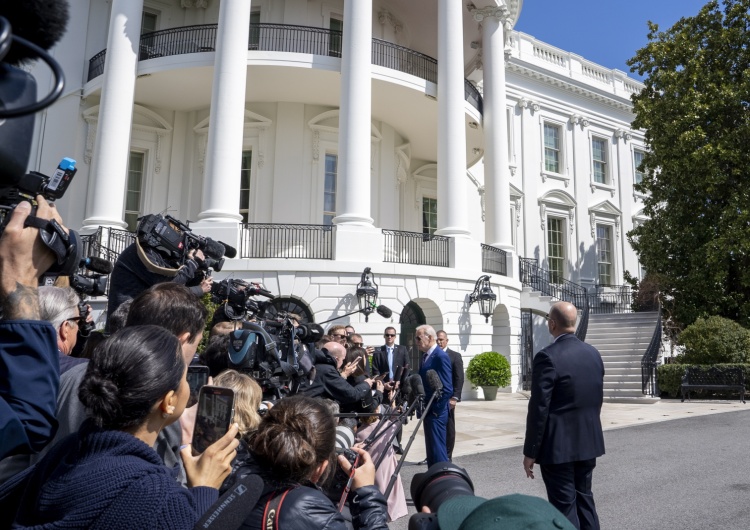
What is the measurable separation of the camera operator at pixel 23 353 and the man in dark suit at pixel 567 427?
3.44 meters

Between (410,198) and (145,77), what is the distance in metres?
9.91

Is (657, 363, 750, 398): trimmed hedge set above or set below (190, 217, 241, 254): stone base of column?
below

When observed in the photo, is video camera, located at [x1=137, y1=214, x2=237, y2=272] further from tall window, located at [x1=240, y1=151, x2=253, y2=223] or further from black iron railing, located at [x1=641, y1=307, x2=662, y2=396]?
black iron railing, located at [x1=641, y1=307, x2=662, y2=396]

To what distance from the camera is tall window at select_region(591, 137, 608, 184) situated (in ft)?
100.0

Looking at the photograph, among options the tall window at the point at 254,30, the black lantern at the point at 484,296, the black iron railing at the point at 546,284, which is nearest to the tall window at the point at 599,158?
the black iron railing at the point at 546,284

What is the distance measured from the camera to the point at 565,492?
4277mm

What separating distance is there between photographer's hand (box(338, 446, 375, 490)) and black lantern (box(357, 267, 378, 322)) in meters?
12.5

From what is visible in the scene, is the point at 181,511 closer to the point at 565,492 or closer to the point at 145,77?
the point at 565,492

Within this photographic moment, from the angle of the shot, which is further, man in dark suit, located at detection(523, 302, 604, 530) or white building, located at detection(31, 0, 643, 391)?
white building, located at detection(31, 0, 643, 391)

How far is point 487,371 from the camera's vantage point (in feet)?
57.5

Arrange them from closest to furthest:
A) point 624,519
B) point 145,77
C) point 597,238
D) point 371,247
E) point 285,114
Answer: point 624,519 → point 371,247 → point 145,77 → point 285,114 → point 597,238

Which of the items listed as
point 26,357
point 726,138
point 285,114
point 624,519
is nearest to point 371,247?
point 285,114

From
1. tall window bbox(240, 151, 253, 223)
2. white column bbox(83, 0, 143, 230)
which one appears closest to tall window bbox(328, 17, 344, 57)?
tall window bbox(240, 151, 253, 223)

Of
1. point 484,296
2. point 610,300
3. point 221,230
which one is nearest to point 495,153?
point 484,296
